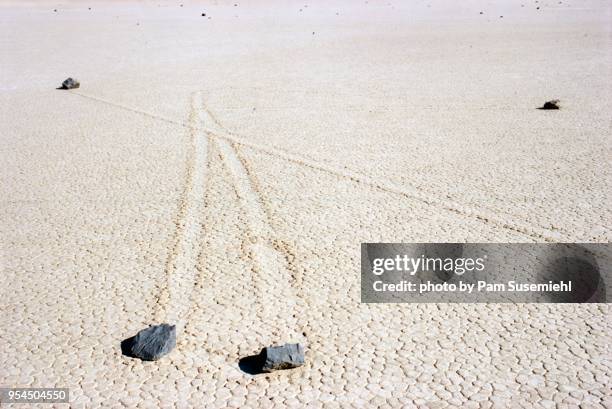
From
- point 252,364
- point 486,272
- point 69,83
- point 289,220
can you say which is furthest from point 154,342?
point 69,83

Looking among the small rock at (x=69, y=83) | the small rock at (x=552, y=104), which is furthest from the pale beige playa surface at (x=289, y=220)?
the small rock at (x=69, y=83)

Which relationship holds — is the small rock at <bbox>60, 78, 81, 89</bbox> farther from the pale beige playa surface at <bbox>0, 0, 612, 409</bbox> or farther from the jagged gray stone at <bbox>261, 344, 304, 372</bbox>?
the jagged gray stone at <bbox>261, 344, 304, 372</bbox>

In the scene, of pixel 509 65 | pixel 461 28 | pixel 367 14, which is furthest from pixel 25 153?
pixel 367 14

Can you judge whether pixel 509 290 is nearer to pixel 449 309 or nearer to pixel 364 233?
pixel 449 309

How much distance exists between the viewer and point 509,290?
534 cm

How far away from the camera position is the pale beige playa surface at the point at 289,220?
4.30m

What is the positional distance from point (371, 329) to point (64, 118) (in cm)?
932

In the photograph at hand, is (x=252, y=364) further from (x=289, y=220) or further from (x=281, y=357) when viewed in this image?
(x=289, y=220)

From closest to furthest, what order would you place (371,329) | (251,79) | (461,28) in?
(371,329) < (251,79) < (461,28)

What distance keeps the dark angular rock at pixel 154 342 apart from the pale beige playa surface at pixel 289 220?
3.4 inches

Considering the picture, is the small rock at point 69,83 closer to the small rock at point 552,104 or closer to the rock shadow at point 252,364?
the small rock at point 552,104

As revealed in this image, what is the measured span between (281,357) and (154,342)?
3.18 ft

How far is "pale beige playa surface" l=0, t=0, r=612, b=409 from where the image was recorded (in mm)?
4305

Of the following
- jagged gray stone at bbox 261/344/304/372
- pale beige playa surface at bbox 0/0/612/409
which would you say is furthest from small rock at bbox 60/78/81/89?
jagged gray stone at bbox 261/344/304/372
